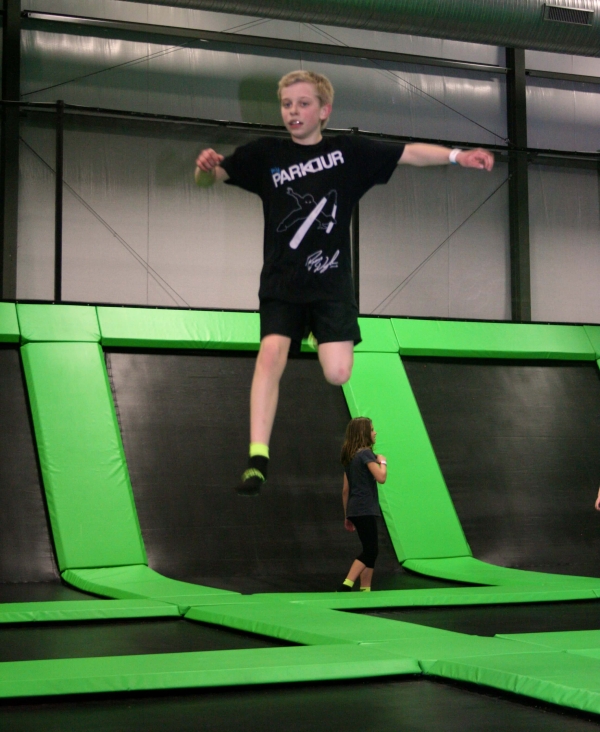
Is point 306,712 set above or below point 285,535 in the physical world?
below

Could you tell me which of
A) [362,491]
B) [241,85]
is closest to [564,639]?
[362,491]

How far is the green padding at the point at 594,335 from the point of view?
792 centimetres

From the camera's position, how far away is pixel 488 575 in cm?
575

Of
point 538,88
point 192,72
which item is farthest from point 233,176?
point 538,88

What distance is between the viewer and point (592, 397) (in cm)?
761

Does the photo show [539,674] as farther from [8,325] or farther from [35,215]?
[35,215]

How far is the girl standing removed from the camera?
5.15m

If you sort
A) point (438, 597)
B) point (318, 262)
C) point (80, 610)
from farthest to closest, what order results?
point (438, 597)
point (80, 610)
point (318, 262)

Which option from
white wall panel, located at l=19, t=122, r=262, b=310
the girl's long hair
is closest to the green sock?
the girl's long hair

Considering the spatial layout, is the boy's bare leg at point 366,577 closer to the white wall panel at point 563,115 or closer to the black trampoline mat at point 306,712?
the black trampoline mat at point 306,712

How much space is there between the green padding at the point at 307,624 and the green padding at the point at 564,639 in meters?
0.32

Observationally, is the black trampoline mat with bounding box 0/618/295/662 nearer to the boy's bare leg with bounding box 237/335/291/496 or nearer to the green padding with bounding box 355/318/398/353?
the boy's bare leg with bounding box 237/335/291/496

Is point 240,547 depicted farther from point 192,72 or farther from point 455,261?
point 192,72

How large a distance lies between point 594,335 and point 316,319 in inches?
225
